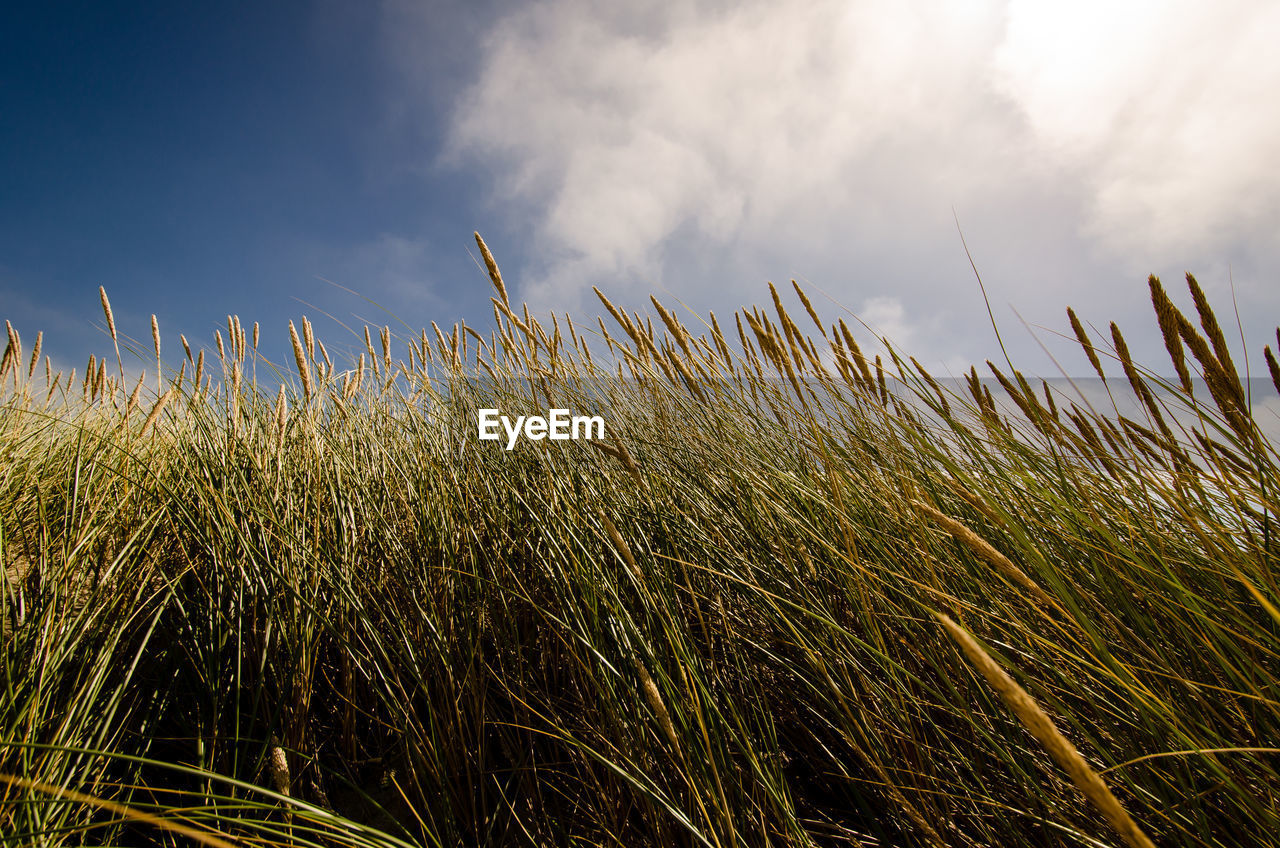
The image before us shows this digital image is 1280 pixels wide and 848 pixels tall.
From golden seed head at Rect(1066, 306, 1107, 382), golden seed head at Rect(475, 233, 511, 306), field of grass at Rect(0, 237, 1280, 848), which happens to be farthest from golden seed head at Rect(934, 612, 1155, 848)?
golden seed head at Rect(475, 233, 511, 306)

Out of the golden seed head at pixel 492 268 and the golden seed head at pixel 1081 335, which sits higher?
the golden seed head at pixel 492 268

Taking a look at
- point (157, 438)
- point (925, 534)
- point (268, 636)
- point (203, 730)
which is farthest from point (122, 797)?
point (157, 438)

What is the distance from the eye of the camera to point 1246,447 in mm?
853

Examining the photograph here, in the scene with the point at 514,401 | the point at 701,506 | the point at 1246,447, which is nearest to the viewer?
the point at 1246,447

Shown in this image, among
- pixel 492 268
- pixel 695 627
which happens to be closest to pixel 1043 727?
pixel 695 627

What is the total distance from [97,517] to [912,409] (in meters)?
2.46

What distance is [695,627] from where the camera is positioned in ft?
4.45

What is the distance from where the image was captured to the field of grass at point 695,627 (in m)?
0.83

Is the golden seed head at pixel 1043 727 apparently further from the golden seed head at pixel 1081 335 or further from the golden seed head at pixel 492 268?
the golden seed head at pixel 492 268

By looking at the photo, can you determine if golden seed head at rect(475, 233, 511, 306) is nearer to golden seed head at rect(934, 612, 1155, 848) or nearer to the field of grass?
the field of grass

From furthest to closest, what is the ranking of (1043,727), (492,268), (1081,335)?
1. (492,268)
2. (1081,335)
3. (1043,727)

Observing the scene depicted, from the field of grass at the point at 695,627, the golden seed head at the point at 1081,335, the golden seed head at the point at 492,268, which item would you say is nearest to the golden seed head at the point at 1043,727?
the field of grass at the point at 695,627

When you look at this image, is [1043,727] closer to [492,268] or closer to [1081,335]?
[1081,335]

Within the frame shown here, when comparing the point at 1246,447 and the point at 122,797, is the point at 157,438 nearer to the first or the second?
the point at 122,797
